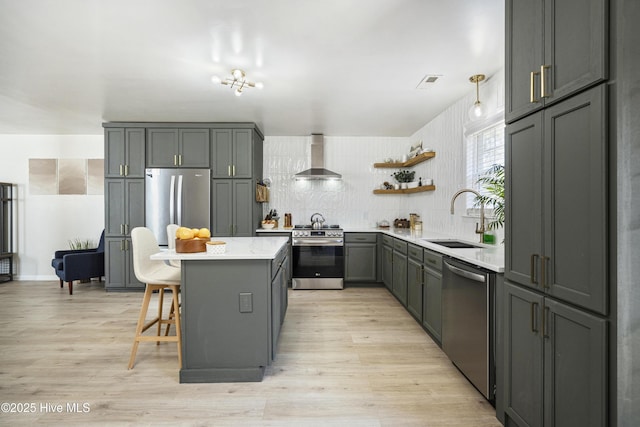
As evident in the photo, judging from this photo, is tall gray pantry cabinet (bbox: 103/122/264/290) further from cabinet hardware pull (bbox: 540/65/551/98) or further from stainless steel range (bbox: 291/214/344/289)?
cabinet hardware pull (bbox: 540/65/551/98)

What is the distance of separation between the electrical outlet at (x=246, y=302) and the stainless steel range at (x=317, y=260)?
271cm

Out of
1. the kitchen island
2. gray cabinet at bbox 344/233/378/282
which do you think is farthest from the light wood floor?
gray cabinet at bbox 344/233/378/282

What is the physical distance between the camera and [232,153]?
4.92 metres

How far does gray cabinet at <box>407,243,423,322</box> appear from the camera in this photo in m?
3.31

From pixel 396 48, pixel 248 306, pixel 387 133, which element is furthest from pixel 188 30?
pixel 387 133

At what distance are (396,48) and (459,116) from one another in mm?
1588

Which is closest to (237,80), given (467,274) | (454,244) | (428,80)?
(428,80)

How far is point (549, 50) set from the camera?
145cm

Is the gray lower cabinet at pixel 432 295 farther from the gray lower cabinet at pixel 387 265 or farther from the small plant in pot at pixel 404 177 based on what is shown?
the small plant in pot at pixel 404 177

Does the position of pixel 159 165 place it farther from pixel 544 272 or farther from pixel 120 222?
pixel 544 272

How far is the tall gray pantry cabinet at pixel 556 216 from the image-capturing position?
120 cm

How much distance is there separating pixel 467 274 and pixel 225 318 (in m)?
1.69

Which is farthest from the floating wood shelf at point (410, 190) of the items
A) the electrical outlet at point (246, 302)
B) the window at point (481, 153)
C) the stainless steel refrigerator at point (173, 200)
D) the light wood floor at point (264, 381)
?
the electrical outlet at point (246, 302)

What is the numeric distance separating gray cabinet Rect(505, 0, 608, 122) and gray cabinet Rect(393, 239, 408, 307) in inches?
93.3
